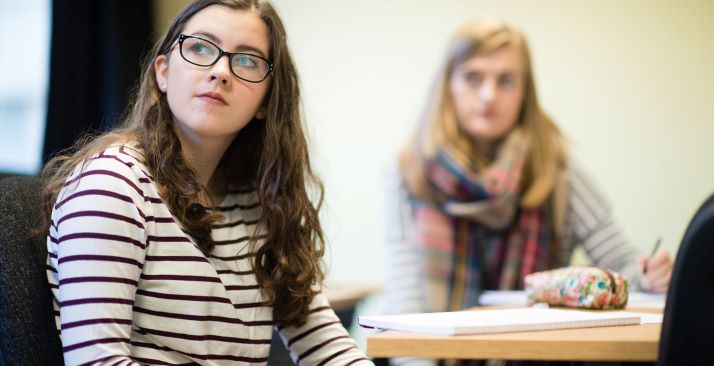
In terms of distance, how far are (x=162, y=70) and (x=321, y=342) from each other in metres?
0.50

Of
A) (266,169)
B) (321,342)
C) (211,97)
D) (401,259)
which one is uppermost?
(211,97)

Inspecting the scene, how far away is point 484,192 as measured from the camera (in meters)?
2.87

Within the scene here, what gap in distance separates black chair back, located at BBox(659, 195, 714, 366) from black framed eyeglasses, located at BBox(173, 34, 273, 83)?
0.72 m

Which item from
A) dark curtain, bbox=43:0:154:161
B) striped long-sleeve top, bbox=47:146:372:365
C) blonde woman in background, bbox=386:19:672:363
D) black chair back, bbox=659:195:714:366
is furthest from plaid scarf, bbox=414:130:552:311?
black chair back, bbox=659:195:714:366

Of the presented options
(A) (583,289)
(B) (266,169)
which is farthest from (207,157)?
(A) (583,289)

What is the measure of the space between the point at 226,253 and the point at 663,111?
7.15 feet

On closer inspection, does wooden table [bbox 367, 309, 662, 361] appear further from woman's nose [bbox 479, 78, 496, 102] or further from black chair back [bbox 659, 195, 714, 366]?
woman's nose [bbox 479, 78, 496, 102]

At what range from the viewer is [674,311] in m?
0.80

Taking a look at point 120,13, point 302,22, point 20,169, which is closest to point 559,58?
point 302,22

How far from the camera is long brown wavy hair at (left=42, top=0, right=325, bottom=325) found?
1184mm

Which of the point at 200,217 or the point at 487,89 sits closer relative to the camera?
the point at 200,217

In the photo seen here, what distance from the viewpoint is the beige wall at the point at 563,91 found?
2928mm

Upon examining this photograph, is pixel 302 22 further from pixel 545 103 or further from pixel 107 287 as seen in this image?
pixel 107 287

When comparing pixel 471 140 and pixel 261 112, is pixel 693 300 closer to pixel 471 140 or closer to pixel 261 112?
pixel 261 112
